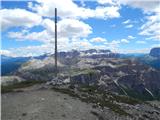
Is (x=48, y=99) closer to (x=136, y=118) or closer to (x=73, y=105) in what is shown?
(x=73, y=105)

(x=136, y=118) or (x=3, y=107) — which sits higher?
(x=3, y=107)

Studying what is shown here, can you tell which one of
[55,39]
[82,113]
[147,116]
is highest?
[55,39]

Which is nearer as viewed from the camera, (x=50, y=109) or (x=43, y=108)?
(x=50, y=109)

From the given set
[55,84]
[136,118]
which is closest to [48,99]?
[136,118]

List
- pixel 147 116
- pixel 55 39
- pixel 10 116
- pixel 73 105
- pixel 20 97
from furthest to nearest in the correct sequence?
pixel 55 39 → pixel 147 116 → pixel 20 97 → pixel 73 105 → pixel 10 116

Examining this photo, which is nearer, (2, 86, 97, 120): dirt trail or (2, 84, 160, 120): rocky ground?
(2, 86, 97, 120): dirt trail

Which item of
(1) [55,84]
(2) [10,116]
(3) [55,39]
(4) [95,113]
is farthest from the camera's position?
(3) [55,39]

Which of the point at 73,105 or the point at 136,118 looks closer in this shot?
the point at 73,105

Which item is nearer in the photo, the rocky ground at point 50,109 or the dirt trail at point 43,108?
the dirt trail at point 43,108
